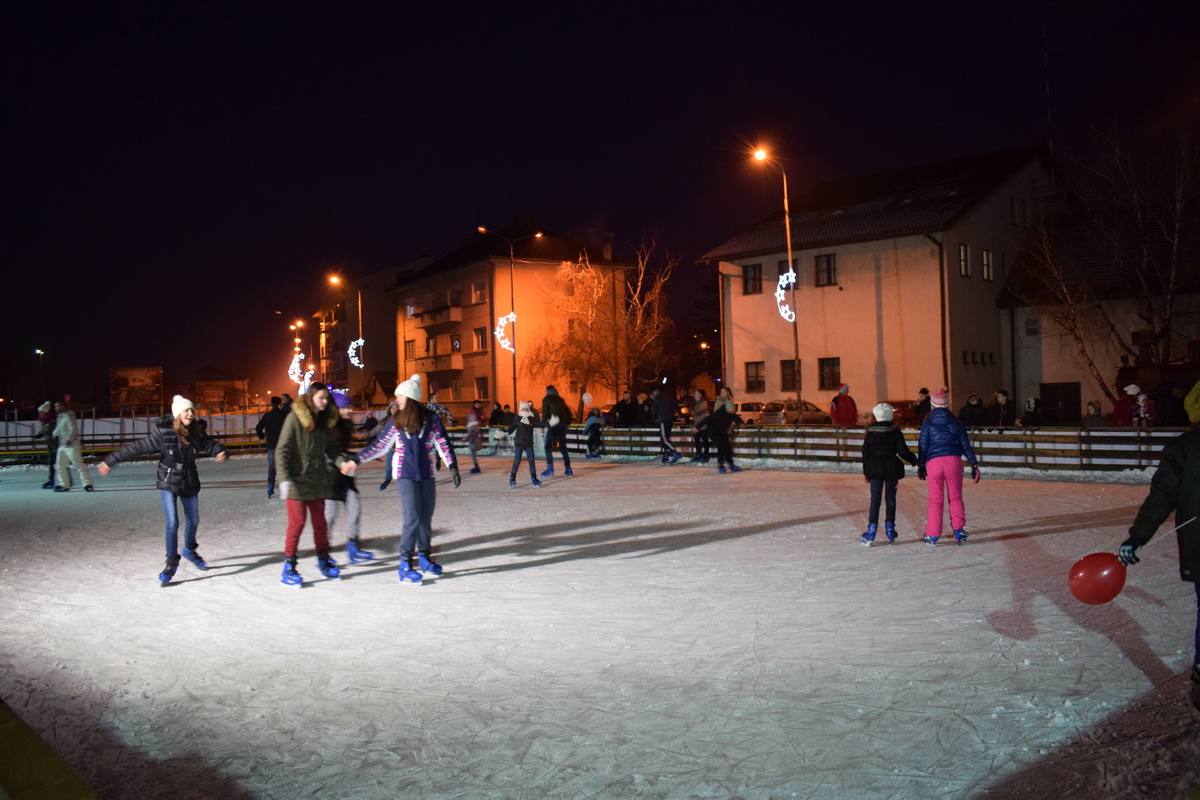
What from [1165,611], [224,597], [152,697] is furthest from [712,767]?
[224,597]

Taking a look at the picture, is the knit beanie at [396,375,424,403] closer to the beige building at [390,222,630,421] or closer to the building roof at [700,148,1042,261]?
the building roof at [700,148,1042,261]

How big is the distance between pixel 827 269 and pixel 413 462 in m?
31.9

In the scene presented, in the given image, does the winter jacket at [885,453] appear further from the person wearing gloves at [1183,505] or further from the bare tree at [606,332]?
the bare tree at [606,332]

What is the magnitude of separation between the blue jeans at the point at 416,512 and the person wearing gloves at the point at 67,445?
1243 centimetres

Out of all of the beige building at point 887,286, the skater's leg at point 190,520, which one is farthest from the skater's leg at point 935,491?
the beige building at point 887,286

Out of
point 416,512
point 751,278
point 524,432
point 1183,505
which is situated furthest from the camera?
point 751,278

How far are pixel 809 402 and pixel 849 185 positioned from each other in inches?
501

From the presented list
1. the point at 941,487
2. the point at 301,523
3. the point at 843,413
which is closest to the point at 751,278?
the point at 843,413

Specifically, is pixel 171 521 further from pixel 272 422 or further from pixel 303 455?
pixel 272 422

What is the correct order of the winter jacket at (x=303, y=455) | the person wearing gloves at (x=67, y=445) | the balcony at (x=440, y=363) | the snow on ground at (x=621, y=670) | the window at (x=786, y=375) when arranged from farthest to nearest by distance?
the balcony at (x=440, y=363) < the window at (x=786, y=375) < the person wearing gloves at (x=67, y=445) < the winter jacket at (x=303, y=455) < the snow on ground at (x=621, y=670)

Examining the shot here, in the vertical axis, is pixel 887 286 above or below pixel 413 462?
above

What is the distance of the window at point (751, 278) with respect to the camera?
39438mm

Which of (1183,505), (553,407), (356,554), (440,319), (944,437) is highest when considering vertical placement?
(440,319)

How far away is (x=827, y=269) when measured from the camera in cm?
3766
